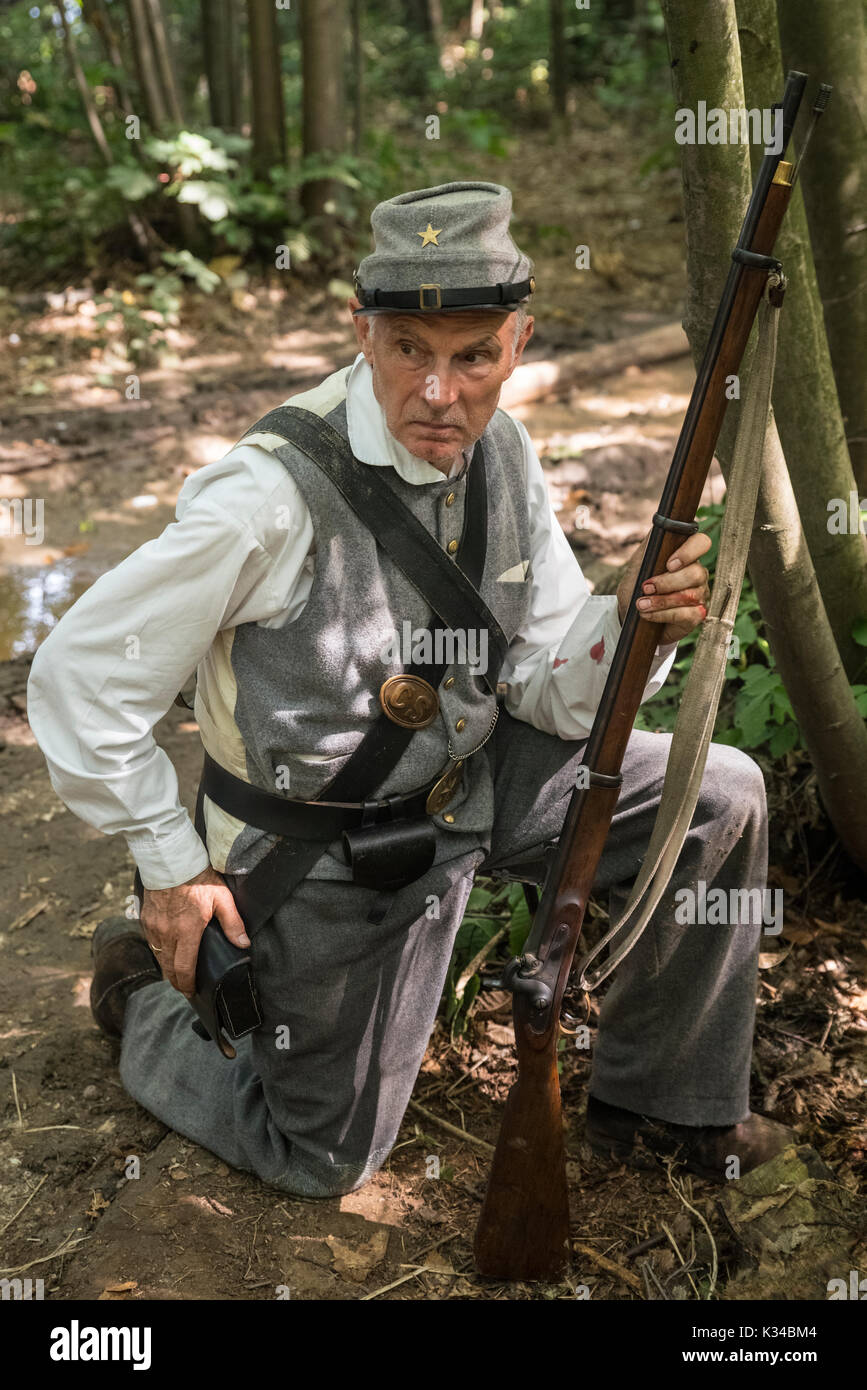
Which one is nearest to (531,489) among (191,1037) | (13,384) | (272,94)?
(191,1037)

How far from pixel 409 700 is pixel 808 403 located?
135 centimetres

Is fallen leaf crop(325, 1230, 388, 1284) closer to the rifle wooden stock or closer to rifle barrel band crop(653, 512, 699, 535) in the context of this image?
the rifle wooden stock

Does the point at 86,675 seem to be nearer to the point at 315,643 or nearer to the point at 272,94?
the point at 315,643

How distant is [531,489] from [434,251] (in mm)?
713

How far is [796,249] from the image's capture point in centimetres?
287

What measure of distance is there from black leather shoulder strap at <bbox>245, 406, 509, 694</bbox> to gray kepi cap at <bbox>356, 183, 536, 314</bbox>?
0.92ft

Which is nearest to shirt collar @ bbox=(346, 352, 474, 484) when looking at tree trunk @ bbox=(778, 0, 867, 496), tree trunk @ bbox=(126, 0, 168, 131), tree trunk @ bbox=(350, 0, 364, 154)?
tree trunk @ bbox=(778, 0, 867, 496)

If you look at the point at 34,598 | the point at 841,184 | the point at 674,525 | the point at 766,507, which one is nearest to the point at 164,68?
the point at 34,598

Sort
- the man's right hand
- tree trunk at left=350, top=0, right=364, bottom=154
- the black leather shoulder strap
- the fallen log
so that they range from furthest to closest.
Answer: tree trunk at left=350, top=0, right=364, bottom=154 < the fallen log < the man's right hand < the black leather shoulder strap

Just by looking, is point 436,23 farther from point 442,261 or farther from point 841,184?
point 442,261

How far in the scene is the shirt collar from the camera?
2643mm

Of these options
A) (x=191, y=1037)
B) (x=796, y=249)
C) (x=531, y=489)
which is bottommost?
(x=191, y=1037)

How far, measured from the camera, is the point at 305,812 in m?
2.74

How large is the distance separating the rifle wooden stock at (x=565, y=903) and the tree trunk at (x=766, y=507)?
0.86 feet
